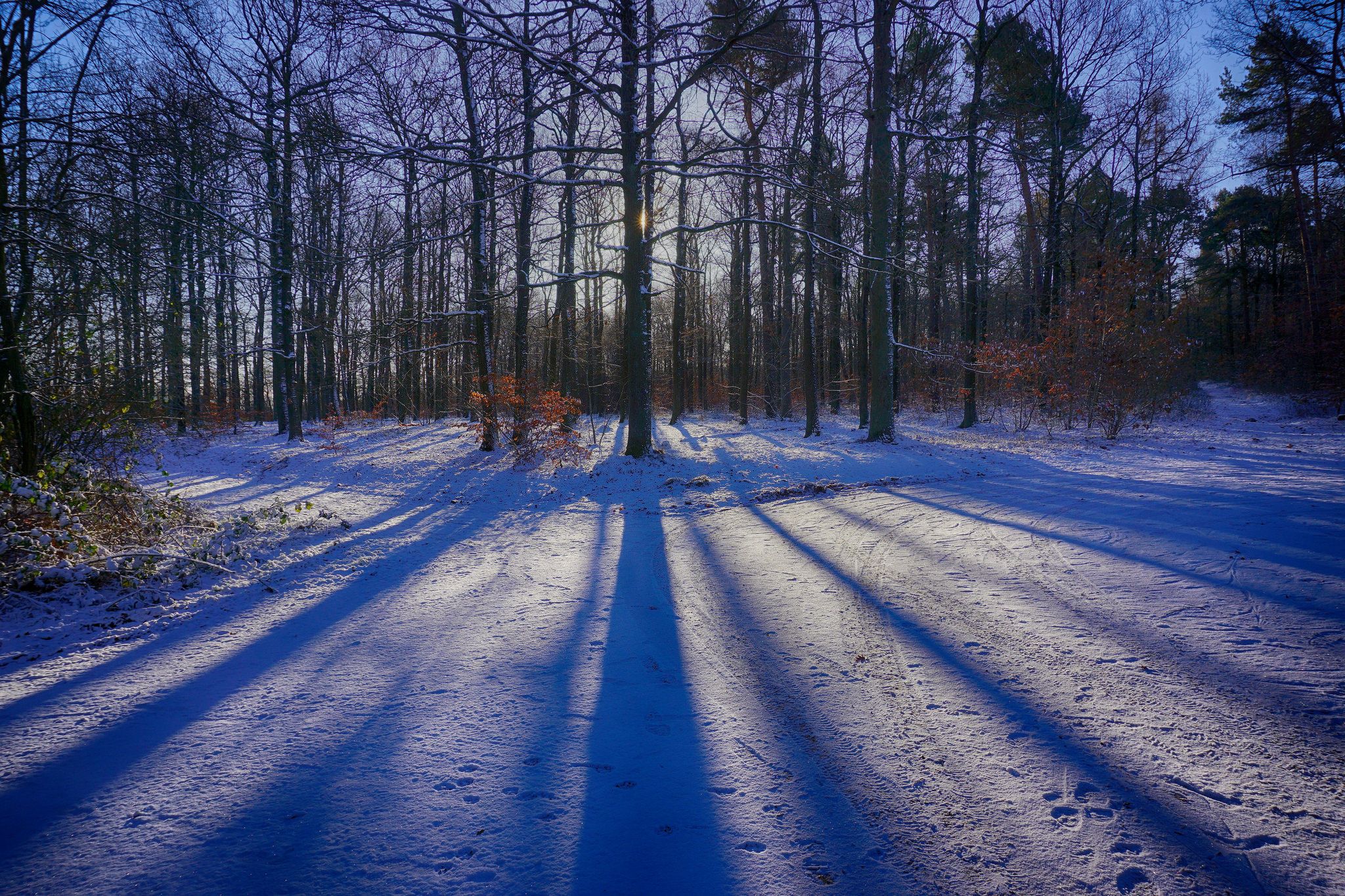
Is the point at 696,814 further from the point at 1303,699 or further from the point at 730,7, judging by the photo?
the point at 730,7

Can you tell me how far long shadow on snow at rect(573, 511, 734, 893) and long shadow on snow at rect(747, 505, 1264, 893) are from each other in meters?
1.46

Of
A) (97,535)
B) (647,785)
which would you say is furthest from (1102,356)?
(97,535)

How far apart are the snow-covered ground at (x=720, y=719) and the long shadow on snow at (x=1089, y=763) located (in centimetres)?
1

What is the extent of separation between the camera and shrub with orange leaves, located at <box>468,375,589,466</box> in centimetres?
1138

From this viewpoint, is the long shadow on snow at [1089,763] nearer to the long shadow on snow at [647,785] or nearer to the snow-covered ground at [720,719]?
the snow-covered ground at [720,719]

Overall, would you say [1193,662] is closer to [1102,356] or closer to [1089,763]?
[1089,763]

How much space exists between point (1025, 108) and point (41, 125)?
83.5ft

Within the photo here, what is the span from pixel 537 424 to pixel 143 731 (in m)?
9.10

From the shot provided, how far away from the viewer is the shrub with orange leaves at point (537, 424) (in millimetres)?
11383

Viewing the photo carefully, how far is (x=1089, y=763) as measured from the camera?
232 cm

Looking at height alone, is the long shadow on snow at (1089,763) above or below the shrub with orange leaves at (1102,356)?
below

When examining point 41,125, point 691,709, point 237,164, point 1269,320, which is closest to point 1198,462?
point 691,709

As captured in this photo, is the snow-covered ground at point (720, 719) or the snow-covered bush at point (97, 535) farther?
the snow-covered bush at point (97, 535)

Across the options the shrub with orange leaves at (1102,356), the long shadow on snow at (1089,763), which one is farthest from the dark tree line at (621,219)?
the long shadow on snow at (1089,763)
